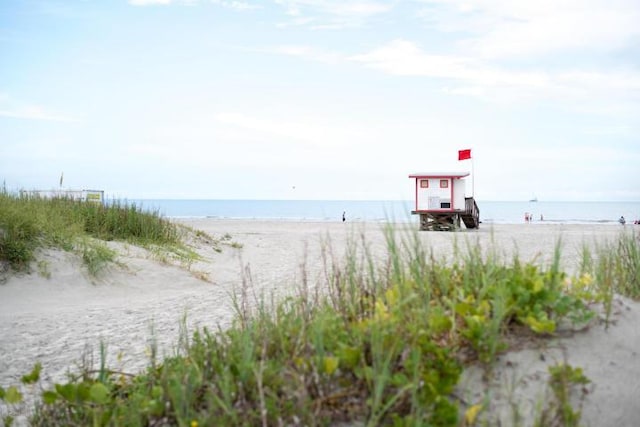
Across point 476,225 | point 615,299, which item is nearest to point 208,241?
point 615,299

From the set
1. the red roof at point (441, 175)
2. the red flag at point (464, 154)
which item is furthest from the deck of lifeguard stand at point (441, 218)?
the red flag at point (464, 154)

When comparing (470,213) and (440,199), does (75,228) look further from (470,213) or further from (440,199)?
(470,213)

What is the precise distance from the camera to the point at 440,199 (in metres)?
26.3

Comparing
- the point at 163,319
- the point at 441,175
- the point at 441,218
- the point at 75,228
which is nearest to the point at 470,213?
the point at 441,218

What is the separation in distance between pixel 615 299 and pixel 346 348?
213 cm

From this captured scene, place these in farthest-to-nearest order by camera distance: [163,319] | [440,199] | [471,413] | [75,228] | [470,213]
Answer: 1. [470,213]
2. [440,199]
3. [75,228]
4. [163,319]
5. [471,413]

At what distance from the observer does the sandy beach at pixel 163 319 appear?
318 cm

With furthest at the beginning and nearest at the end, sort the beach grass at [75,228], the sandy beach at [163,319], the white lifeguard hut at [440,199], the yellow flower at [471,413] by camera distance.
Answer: the white lifeguard hut at [440,199]
the beach grass at [75,228]
the sandy beach at [163,319]
the yellow flower at [471,413]

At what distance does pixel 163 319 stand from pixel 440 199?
20.2 meters

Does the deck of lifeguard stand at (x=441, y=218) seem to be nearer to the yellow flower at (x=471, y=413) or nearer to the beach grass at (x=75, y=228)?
the beach grass at (x=75, y=228)

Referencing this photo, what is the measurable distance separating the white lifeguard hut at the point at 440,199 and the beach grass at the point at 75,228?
13.5m

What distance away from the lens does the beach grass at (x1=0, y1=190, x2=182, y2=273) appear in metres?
10.2

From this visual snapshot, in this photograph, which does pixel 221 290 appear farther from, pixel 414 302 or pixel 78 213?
pixel 414 302

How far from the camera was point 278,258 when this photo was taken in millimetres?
15242
